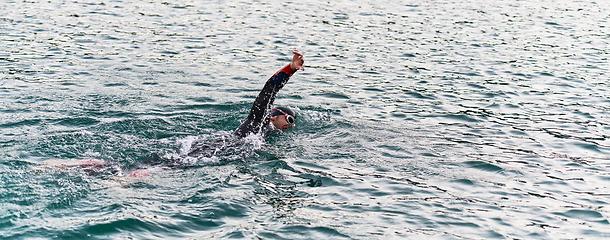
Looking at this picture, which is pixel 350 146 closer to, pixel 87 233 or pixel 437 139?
pixel 437 139

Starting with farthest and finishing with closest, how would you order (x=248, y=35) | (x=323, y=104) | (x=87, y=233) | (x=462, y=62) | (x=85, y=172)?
(x=248, y=35)
(x=462, y=62)
(x=323, y=104)
(x=85, y=172)
(x=87, y=233)

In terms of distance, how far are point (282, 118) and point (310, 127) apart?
978mm

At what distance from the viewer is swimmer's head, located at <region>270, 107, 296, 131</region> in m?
10.7

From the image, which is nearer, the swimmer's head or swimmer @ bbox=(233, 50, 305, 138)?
swimmer @ bbox=(233, 50, 305, 138)

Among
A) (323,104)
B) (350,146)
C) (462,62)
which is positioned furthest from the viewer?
(462,62)

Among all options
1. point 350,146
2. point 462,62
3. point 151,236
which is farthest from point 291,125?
point 462,62

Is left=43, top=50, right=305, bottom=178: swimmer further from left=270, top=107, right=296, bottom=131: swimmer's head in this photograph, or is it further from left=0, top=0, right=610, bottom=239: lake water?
left=0, top=0, right=610, bottom=239: lake water

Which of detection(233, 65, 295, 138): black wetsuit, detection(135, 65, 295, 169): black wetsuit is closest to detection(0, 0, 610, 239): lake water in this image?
detection(135, 65, 295, 169): black wetsuit

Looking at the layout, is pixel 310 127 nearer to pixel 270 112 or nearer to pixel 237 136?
pixel 270 112

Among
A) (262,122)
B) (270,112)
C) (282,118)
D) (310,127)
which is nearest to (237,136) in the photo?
(262,122)

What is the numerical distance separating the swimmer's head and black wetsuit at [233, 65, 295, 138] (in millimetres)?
391

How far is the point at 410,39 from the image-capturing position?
68.0 ft

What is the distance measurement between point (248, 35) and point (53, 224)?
1470 centimetres

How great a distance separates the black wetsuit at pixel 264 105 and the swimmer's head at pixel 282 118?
0.39m
